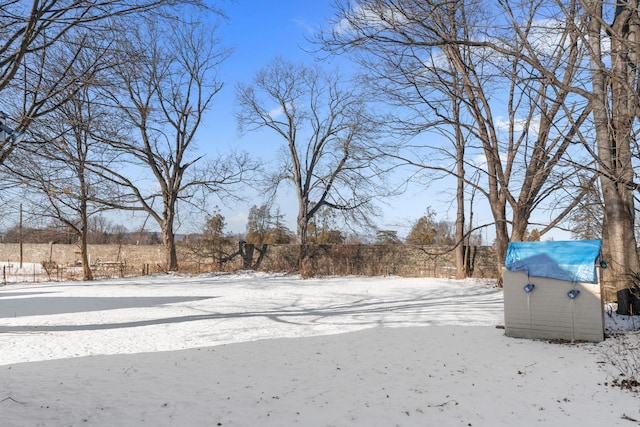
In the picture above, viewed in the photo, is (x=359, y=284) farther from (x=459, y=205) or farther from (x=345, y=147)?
(x=345, y=147)

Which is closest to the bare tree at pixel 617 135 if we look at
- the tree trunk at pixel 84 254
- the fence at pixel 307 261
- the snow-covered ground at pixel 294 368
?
the snow-covered ground at pixel 294 368

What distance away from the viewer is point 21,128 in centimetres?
827

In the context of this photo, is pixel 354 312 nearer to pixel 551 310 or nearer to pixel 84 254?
pixel 551 310

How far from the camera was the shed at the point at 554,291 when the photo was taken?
850 cm

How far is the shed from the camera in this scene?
8.50 m

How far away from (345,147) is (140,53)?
1991 centimetres

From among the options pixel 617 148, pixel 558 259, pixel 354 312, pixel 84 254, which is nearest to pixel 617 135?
pixel 617 148

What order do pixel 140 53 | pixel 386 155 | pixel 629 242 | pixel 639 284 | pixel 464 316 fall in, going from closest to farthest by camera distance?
pixel 140 53
pixel 639 284
pixel 629 242
pixel 464 316
pixel 386 155

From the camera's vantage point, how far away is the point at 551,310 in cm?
890

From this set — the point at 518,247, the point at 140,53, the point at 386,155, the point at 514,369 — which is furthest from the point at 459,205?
the point at 140,53

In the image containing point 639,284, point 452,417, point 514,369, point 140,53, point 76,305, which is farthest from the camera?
point 76,305

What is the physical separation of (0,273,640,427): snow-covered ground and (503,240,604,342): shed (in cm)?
43

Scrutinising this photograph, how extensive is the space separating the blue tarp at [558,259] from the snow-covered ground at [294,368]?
1.26 m

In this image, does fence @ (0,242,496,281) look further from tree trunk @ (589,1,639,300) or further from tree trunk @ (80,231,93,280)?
tree trunk @ (589,1,639,300)
